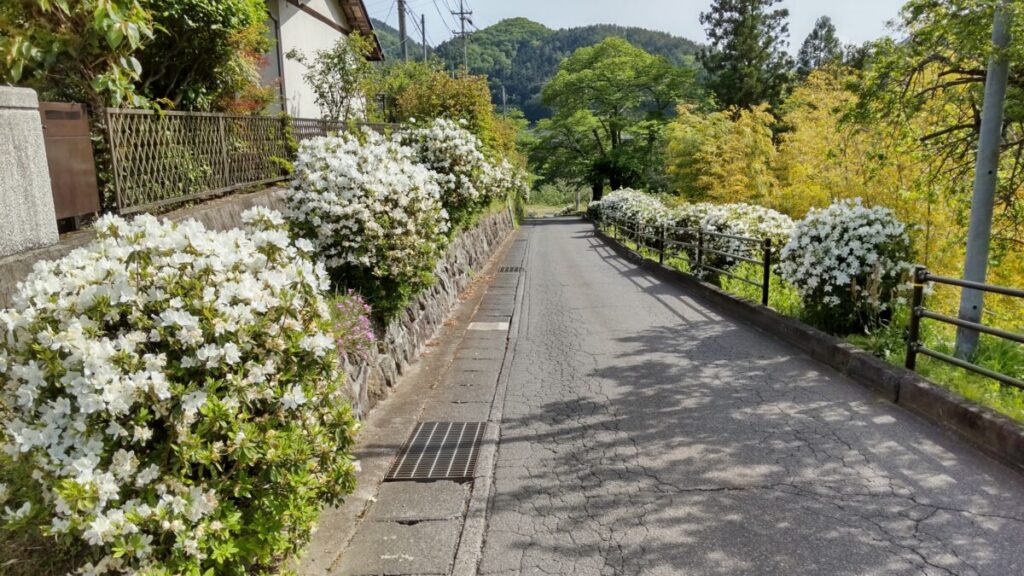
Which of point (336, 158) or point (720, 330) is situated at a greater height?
point (336, 158)

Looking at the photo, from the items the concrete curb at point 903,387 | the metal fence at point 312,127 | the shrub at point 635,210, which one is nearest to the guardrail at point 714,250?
the concrete curb at point 903,387

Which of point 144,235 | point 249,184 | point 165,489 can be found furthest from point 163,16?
point 165,489

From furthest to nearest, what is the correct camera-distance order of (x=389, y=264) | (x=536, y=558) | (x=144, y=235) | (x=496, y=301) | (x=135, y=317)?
(x=496, y=301) → (x=389, y=264) → (x=536, y=558) → (x=144, y=235) → (x=135, y=317)

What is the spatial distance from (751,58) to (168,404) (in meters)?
49.2

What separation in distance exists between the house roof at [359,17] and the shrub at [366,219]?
18344 millimetres

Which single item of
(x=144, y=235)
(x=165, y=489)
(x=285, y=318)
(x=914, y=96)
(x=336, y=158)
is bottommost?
(x=165, y=489)

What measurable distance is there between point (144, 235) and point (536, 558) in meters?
2.61

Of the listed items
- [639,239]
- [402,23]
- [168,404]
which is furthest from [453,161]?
[402,23]

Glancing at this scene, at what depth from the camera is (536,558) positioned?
139 inches

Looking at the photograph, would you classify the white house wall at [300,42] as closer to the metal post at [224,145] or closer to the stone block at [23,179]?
the metal post at [224,145]

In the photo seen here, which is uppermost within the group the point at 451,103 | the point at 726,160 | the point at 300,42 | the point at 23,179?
the point at 300,42

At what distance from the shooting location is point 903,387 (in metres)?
5.59

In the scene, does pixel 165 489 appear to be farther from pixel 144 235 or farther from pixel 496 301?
pixel 496 301

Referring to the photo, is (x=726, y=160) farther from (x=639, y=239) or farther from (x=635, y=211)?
(x=639, y=239)
